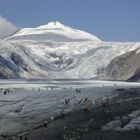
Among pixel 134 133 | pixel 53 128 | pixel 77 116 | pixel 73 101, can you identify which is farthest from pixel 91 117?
pixel 73 101

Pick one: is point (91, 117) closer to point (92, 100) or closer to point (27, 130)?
point (27, 130)

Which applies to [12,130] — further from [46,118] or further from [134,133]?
[134,133]

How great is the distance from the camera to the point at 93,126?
2746 inches

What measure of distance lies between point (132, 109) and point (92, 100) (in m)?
22.5

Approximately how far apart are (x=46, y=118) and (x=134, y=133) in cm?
1931

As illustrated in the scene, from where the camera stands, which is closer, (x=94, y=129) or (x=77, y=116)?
(x=94, y=129)

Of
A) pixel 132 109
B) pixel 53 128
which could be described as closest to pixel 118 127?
pixel 53 128

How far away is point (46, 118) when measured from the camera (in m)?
79.3

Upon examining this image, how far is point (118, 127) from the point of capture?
223ft

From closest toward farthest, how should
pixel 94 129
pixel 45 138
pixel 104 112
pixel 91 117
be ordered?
pixel 45 138 < pixel 94 129 < pixel 91 117 < pixel 104 112

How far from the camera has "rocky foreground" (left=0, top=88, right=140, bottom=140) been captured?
205ft

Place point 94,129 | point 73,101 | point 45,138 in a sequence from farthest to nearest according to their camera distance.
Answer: point 73,101 < point 94,129 < point 45,138

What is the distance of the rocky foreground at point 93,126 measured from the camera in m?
62.5

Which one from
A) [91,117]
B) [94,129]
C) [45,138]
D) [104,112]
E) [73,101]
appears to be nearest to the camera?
[45,138]
